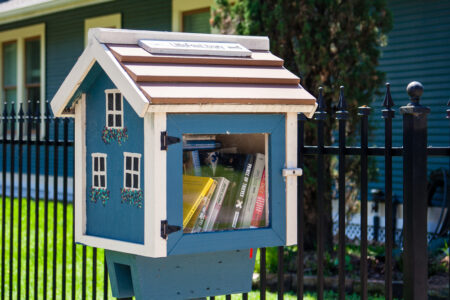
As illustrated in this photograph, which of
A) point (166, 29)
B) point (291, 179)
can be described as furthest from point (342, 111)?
point (166, 29)

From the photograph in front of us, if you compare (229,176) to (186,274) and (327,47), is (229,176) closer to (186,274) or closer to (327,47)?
(186,274)

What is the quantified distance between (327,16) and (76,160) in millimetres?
4014

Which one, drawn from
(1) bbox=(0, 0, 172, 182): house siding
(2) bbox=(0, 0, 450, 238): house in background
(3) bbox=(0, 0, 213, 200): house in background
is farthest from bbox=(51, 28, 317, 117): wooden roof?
(1) bbox=(0, 0, 172, 182): house siding

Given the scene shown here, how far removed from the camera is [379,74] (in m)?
6.49

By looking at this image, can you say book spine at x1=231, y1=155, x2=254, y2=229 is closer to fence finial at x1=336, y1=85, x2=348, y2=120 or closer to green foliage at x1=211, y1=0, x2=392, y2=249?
fence finial at x1=336, y1=85, x2=348, y2=120

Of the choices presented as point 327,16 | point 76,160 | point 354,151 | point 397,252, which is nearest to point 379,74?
point 327,16

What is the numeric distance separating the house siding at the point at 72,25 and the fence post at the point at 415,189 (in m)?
9.50

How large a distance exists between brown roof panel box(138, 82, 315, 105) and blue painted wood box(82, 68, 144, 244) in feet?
0.61

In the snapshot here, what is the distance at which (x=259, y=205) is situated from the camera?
9.01 ft

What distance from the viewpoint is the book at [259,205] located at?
2736mm

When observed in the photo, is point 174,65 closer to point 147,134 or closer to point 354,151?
point 147,134

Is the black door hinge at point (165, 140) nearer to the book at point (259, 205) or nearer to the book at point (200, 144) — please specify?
the book at point (200, 144)

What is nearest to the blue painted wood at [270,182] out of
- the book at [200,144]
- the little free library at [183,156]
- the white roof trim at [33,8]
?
the little free library at [183,156]

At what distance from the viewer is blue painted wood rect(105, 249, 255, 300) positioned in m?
2.71
